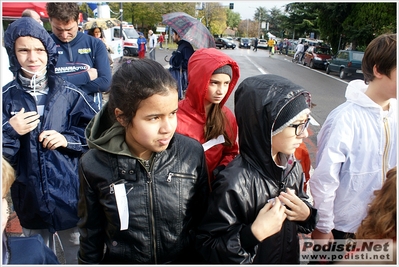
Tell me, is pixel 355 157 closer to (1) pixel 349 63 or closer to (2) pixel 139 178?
(2) pixel 139 178

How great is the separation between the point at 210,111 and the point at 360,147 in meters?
0.98

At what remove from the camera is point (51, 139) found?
191 cm

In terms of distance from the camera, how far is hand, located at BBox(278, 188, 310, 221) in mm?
1485

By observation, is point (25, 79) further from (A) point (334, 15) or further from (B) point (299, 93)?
(A) point (334, 15)

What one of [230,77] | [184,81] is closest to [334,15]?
[184,81]

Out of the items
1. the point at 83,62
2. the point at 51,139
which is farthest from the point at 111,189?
the point at 83,62

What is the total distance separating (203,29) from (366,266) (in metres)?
4.39

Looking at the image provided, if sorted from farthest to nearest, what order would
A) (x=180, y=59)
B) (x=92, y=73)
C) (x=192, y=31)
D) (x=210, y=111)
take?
(x=180, y=59) → (x=192, y=31) → (x=92, y=73) → (x=210, y=111)

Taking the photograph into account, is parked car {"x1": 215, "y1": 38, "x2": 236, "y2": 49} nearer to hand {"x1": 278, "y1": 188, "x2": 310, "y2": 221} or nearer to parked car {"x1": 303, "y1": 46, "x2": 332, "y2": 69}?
parked car {"x1": 303, "y1": 46, "x2": 332, "y2": 69}

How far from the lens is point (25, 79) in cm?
196

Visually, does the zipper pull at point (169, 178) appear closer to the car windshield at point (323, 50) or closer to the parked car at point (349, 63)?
the parked car at point (349, 63)

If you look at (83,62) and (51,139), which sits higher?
(83,62)

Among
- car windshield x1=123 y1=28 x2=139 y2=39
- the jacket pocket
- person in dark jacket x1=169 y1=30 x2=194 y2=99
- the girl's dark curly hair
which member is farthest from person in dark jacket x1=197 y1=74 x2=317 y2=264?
car windshield x1=123 y1=28 x2=139 y2=39

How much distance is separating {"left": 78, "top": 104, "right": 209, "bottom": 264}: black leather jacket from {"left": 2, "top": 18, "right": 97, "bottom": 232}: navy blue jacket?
1.79ft
